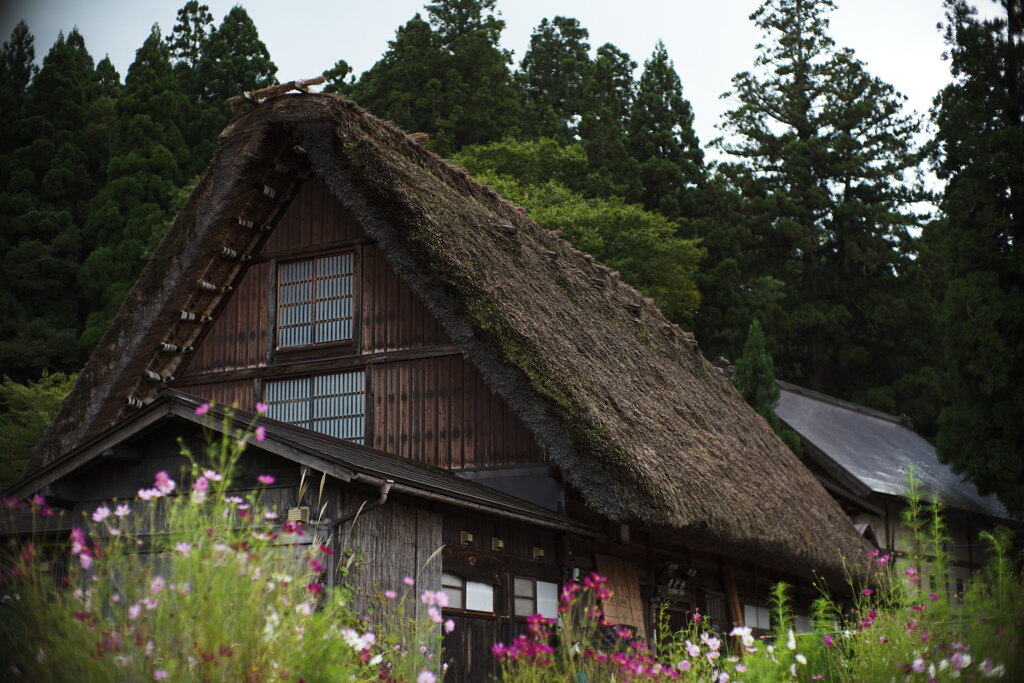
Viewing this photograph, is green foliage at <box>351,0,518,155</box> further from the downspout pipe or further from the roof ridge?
the downspout pipe

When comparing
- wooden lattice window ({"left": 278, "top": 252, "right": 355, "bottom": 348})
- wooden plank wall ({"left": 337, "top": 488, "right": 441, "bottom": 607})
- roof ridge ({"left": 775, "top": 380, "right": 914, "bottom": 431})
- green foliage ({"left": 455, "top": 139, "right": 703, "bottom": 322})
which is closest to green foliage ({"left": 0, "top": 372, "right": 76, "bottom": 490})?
wooden lattice window ({"left": 278, "top": 252, "right": 355, "bottom": 348})

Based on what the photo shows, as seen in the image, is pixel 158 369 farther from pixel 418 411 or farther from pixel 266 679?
pixel 266 679

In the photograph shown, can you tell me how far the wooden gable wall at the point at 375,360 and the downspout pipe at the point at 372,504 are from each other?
286 centimetres

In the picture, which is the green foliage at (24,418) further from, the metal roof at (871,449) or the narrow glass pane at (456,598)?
the metal roof at (871,449)

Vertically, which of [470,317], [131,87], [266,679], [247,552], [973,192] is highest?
[131,87]

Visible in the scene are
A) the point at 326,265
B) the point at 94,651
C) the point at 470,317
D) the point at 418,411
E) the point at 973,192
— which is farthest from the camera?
the point at 973,192

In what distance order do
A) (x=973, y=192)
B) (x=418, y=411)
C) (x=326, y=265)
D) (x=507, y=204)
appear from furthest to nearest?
(x=973, y=192) → (x=507, y=204) → (x=326, y=265) → (x=418, y=411)

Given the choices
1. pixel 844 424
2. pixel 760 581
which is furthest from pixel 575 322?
pixel 844 424

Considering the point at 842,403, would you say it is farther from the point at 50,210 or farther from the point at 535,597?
the point at 50,210

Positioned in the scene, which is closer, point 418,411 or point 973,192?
point 418,411

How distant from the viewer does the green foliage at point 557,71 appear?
38.3 meters

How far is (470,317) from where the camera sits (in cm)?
1134

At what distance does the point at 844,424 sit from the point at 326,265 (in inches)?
723

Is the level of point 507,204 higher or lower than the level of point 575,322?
higher
